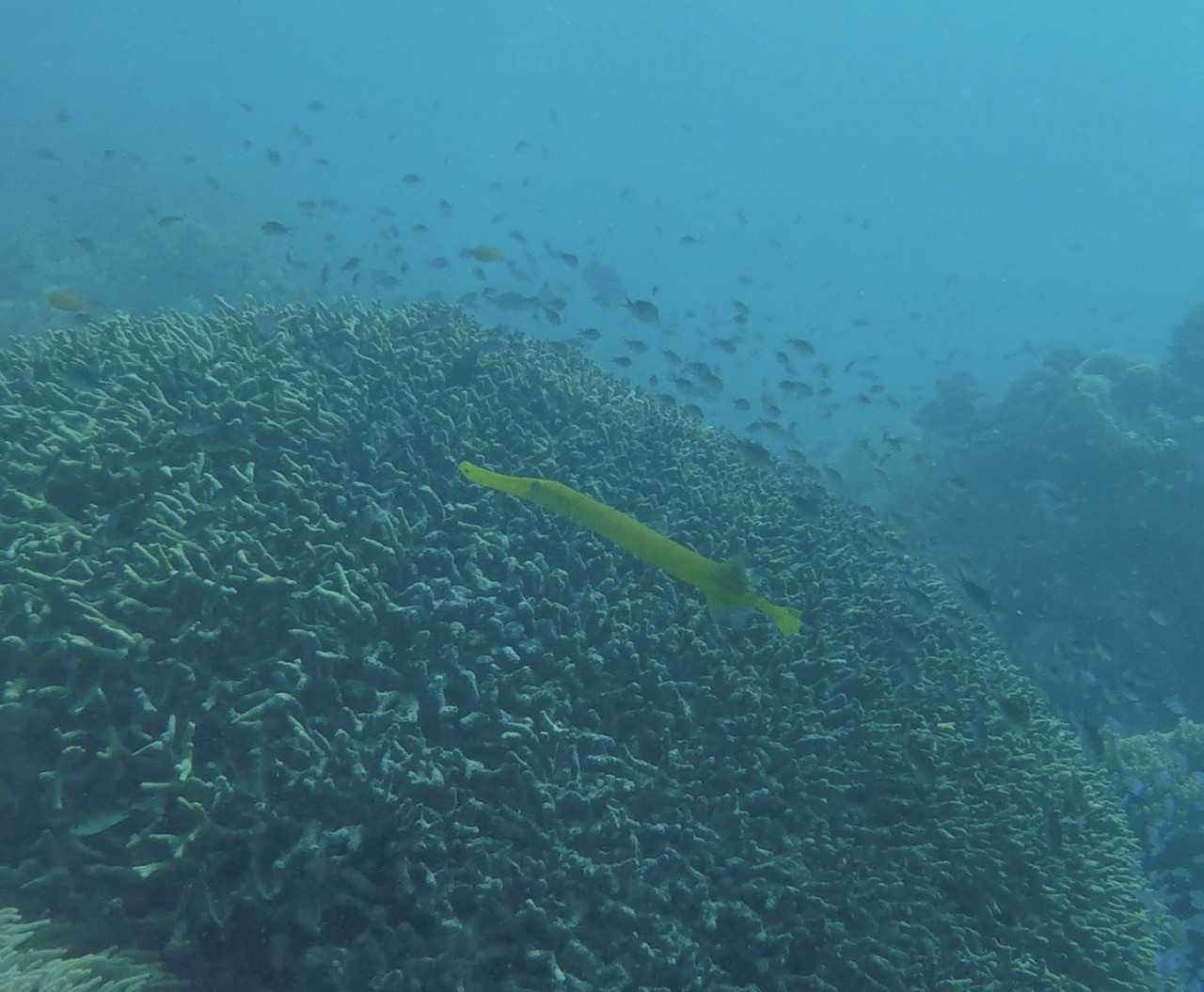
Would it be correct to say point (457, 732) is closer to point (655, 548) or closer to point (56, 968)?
point (655, 548)

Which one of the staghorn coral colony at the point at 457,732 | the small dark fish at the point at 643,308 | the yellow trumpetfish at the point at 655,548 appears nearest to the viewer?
the staghorn coral colony at the point at 457,732

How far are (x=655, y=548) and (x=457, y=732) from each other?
142 cm

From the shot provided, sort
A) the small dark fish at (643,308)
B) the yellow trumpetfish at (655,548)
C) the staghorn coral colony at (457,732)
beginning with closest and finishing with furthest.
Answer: the staghorn coral colony at (457,732) < the yellow trumpetfish at (655,548) < the small dark fish at (643,308)

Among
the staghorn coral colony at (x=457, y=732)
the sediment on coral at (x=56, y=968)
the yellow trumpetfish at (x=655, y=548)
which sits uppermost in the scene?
the yellow trumpetfish at (x=655, y=548)

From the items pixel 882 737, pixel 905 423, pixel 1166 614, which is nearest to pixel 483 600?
pixel 882 737

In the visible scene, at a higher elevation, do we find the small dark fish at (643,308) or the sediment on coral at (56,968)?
the small dark fish at (643,308)

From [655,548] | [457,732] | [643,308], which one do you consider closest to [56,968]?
[457,732]

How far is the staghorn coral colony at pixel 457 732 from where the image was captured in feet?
11.0

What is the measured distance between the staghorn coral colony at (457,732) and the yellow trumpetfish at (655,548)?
79 cm

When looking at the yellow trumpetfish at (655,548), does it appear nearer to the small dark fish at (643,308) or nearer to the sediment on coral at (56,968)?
the sediment on coral at (56,968)

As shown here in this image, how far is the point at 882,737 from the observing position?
4906 millimetres

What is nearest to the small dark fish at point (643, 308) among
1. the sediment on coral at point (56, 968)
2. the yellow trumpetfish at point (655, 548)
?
the yellow trumpetfish at point (655, 548)

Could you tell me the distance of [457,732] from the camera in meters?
3.96

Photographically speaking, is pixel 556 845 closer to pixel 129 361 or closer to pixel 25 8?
pixel 129 361
